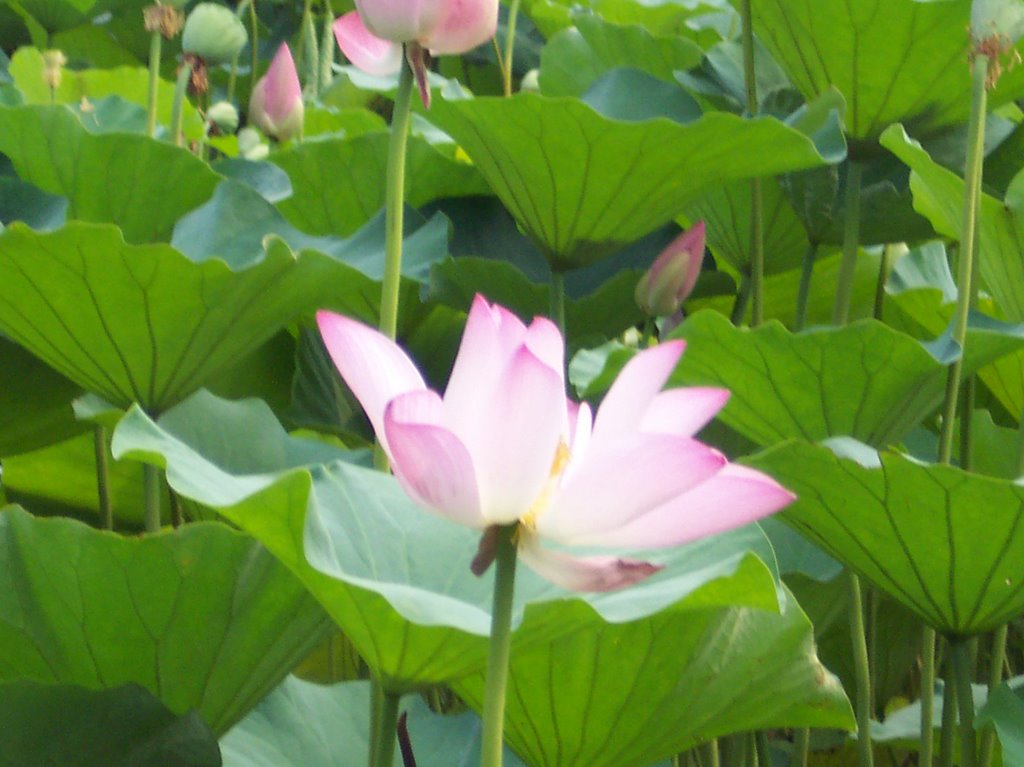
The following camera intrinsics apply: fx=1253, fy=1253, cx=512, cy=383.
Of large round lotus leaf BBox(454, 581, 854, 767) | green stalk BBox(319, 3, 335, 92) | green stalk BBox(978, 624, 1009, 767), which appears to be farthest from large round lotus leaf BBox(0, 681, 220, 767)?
green stalk BBox(319, 3, 335, 92)

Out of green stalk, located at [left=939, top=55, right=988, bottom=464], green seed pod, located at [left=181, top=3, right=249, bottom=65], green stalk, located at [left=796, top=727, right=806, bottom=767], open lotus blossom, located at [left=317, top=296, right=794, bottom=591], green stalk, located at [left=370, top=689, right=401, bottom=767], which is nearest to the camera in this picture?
open lotus blossom, located at [left=317, top=296, right=794, bottom=591]

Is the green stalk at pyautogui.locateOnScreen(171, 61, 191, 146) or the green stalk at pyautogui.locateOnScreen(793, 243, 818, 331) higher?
the green stalk at pyautogui.locateOnScreen(171, 61, 191, 146)

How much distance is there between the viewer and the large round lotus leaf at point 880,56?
2.99 feet

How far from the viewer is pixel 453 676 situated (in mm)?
514

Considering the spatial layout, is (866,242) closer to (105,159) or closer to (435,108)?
(435,108)

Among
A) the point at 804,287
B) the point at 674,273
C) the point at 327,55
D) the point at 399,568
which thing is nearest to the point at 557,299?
the point at 674,273

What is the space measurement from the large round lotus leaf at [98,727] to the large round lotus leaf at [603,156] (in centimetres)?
42

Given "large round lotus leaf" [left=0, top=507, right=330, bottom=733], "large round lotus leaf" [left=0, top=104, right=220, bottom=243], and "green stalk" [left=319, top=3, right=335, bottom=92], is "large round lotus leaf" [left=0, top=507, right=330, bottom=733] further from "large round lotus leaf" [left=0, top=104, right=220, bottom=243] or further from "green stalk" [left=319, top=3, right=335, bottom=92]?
"green stalk" [left=319, top=3, right=335, bottom=92]

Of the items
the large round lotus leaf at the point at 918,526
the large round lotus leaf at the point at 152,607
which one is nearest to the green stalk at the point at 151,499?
the large round lotus leaf at the point at 152,607

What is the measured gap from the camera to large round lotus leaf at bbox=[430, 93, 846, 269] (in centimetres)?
80

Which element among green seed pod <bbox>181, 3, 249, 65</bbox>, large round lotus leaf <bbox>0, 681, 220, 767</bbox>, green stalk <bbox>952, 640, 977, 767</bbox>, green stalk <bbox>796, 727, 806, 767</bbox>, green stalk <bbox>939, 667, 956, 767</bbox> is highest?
green seed pod <bbox>181, 3, 249, 65</bbox>

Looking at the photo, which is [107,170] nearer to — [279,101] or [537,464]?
[279,101]

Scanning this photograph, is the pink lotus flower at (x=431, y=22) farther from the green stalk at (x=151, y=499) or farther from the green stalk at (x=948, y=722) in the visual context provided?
the green stalk at (x=948, y=722)

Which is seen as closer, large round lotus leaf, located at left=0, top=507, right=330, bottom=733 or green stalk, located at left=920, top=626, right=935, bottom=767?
large round lotus leaf, located at left=0, top=507, right=330, bottom=733
